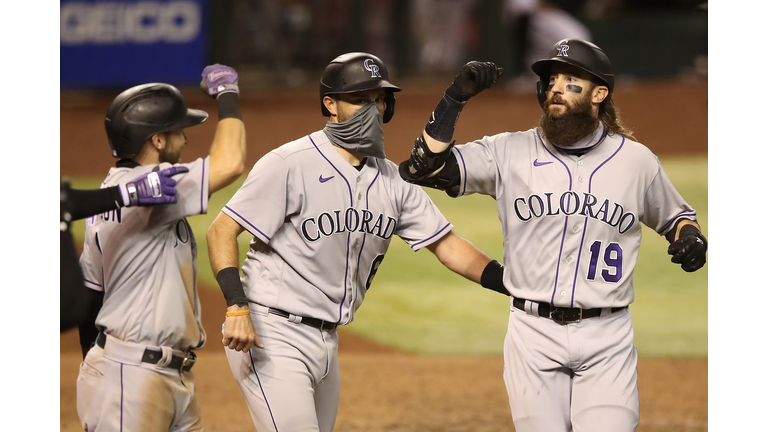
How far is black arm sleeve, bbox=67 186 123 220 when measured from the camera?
9.80ft

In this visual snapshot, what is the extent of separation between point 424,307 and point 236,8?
30.2 feet

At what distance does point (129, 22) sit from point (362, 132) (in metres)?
12.3

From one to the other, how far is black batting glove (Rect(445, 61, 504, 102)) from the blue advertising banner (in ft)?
41.4

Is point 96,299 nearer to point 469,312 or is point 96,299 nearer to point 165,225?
point 165,225

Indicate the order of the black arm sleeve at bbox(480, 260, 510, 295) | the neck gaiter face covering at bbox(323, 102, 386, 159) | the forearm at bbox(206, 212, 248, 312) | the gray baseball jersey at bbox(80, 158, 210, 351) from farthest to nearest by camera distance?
the black arm sleeve at bbox(480, 260, 510, 295) → the neck gaiter face covering at bbox(323, 102, 386, 159) → the gray baseball jersey at bbox(80, 158, 210, 351) → the forearm at bbox(206, 212, 248, 312)

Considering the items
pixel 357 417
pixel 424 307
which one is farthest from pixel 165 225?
pixel 424 307

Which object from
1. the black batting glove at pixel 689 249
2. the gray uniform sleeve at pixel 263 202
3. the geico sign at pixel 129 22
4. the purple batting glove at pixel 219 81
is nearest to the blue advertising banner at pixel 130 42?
the geico sign at pixel 129 22

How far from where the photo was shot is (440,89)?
1644 cm

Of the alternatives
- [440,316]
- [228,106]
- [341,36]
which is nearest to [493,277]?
[228,106]

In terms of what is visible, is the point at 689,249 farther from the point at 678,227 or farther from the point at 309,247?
the point at 309,247

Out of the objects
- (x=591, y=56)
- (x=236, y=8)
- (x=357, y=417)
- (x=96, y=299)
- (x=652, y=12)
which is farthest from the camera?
(x=652, y=12)

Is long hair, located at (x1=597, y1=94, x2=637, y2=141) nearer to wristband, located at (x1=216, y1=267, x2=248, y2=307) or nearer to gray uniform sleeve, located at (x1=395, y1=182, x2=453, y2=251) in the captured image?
gray uniform sleeve, located at (x1=395, y1=182, x2=453, y2=251)

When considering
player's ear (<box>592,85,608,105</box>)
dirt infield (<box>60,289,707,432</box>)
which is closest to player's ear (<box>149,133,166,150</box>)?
player's ear (<box>592,85,608,105</box>)

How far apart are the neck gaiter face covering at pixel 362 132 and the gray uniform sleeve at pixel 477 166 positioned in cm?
34
